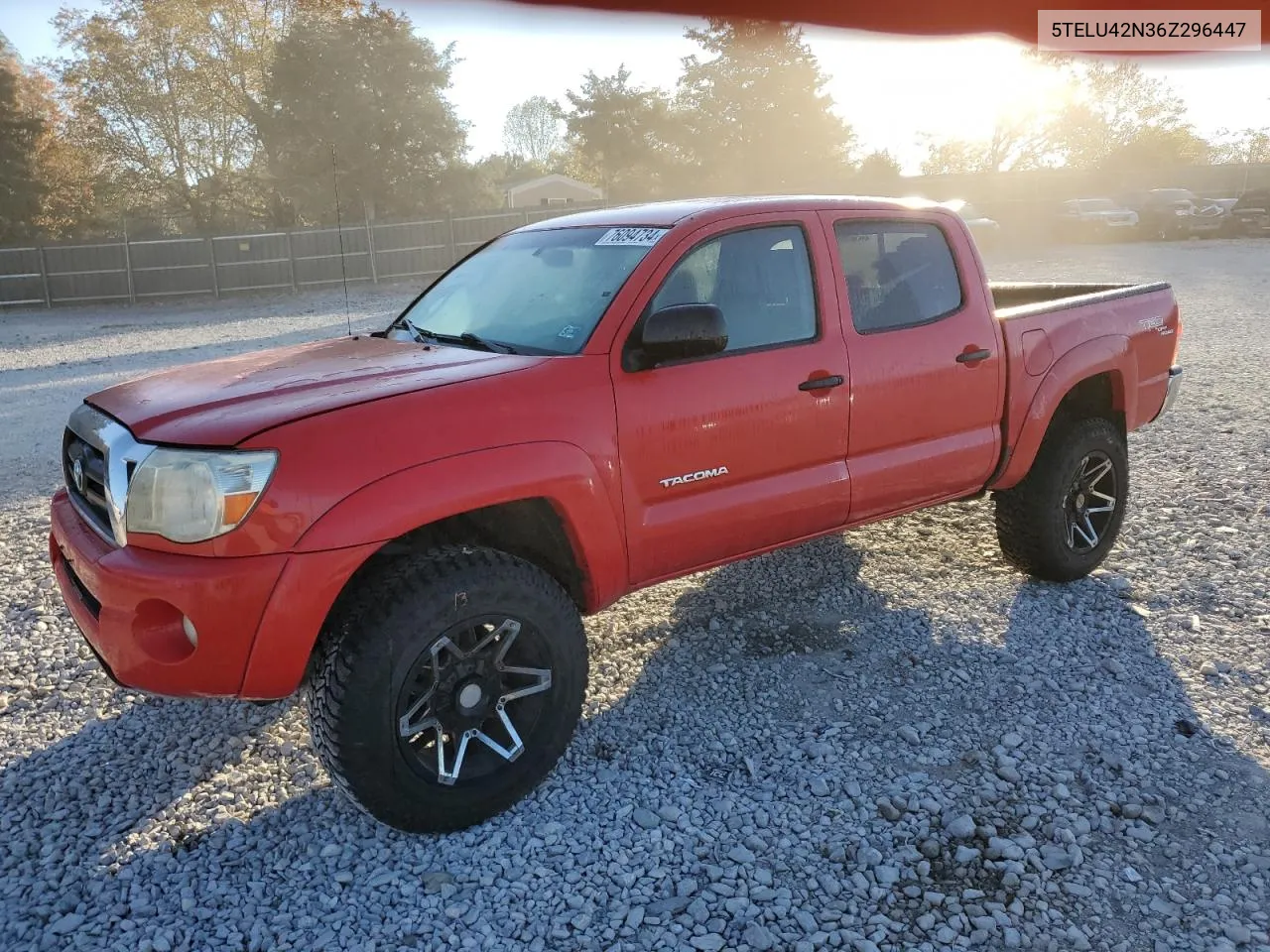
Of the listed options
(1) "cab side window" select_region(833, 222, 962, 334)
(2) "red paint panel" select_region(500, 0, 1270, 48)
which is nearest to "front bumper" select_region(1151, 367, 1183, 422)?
(1) "cab side window" select_region(833, 222, 962, 334)

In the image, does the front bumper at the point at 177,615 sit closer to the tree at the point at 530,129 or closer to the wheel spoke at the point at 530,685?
the wheel spoke at the point at 530,685

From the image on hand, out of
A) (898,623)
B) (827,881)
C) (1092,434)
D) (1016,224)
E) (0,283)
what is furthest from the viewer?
(1016,224)

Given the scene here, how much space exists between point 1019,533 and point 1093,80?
58.6 metres

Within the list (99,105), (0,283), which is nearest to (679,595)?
(0,283)

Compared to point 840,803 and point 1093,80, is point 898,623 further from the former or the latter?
point 1093,80

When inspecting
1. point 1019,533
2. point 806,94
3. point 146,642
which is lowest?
point 1019,533

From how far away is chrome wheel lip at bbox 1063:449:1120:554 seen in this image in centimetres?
459

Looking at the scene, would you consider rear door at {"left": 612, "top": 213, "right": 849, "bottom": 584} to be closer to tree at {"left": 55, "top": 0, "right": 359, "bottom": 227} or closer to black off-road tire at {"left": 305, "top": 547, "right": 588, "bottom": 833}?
black off-road tire at {"left": 305, "top": 547, "right": 588, "bottom": 833}

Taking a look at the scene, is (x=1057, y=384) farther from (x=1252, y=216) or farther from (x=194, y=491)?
(x=1252, y=216)

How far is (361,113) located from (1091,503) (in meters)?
31.2

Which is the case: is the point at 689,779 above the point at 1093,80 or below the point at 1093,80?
below

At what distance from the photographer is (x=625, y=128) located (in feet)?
117

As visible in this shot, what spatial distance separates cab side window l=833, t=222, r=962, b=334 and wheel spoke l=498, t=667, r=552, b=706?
1874 millimetres

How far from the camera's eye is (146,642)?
8.39ft
